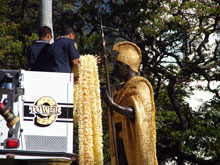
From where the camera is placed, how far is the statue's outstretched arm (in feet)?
22.7

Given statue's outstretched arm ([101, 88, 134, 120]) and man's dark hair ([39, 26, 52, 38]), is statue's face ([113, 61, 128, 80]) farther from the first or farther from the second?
man's dark hair ([39, 26, 52, 38])

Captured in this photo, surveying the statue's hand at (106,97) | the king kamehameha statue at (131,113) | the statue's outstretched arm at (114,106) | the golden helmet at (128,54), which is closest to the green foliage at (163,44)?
the golden helmet at (128,54)

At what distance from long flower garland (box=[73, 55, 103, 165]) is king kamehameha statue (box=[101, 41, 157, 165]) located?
0.26 m

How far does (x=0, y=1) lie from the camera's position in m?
17.7

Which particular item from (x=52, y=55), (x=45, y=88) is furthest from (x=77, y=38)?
(x=45, y=88)

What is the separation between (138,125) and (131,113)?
0.59ft

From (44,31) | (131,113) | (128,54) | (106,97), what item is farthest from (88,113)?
(44,31)

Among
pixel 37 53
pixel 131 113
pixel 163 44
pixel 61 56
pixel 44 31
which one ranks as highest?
pixel 163 44

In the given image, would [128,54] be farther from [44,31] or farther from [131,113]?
[44,31]

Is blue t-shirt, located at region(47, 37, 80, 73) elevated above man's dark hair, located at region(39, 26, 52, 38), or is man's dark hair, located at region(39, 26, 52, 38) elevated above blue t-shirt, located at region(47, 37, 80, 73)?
man's dark hair, located at region(39, 26, 52, 38)

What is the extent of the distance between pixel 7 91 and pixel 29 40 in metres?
10.6

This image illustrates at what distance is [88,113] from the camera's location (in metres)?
7.11

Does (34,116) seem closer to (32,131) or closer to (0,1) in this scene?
(32,131)

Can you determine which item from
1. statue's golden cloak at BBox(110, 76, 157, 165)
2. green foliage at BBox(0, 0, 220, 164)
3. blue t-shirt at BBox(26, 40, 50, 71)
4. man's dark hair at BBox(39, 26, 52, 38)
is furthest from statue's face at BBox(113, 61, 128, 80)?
green foliage at BBox(0, 0, 220, 164)
